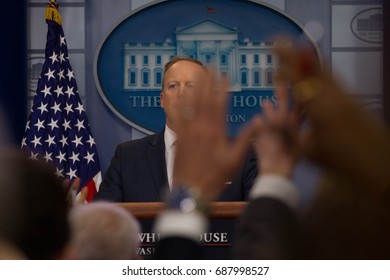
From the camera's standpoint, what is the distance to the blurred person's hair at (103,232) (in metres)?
0.89

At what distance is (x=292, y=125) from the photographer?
0.72m

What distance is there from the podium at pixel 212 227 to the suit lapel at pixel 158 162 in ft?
0.30

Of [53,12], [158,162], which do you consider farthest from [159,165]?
[53,12]

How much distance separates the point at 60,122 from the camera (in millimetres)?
2490

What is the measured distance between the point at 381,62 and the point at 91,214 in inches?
68.5

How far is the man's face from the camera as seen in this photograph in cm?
161

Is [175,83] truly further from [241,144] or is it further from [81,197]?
[241,144]

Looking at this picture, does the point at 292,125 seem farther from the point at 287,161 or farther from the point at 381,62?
the point at 381,62

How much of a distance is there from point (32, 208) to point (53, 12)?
191 cm

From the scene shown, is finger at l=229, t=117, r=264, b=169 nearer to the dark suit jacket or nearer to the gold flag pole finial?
the dark suit jacket

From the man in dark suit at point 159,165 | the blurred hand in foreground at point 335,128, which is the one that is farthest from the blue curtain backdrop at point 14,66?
the blurred hand in foreground at point 335,128

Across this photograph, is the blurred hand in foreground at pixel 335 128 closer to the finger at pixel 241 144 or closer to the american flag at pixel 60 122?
the finger at pixel 241 144

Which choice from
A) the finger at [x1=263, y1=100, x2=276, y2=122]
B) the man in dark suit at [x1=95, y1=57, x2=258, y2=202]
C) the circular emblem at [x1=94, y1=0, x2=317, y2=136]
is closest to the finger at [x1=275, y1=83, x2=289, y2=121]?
the finger at [x1=263, y1=100, x2=276, y2=122]
